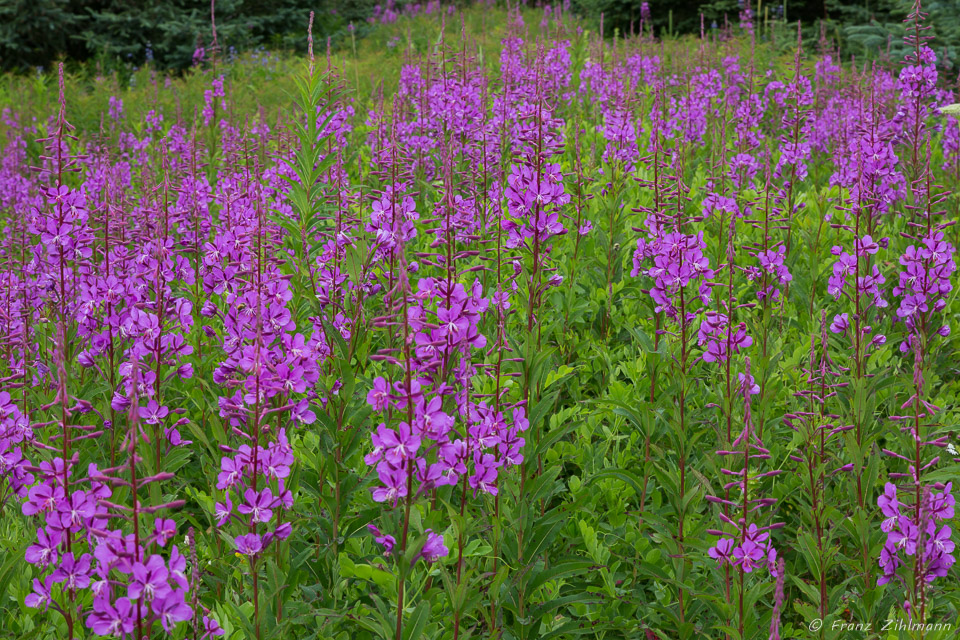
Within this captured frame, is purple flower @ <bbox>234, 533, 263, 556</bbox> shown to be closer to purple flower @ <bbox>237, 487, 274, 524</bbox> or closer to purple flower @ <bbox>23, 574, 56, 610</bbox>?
purple flower @ <bbox>237, 487, 274, 524</bbox>

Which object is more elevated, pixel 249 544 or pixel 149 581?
pixel 149 581

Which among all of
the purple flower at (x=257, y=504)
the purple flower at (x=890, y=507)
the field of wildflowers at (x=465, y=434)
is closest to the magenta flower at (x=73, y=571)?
the field of wildflowers at (x=465, y=434)

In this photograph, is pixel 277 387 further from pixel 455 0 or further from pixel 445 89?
pixel 455 0

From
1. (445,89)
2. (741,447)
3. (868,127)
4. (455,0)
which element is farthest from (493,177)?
(455,0)

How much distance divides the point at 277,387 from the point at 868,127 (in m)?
3.78

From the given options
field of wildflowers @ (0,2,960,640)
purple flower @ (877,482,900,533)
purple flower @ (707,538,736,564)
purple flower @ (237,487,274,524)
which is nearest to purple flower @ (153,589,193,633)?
field of wildflowers @ (0,2,960,640)

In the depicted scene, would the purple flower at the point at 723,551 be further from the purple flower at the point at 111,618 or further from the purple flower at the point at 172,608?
the purple flower at the point at 111,618

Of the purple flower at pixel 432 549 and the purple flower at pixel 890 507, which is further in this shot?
the purple flower at pixel 890 507

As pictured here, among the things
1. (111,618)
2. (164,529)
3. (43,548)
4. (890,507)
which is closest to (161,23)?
(43,548)

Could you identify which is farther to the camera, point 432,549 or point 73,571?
point 432,549

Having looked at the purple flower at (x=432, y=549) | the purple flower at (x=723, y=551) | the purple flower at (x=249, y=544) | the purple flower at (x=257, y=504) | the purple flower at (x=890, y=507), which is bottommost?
the purple flower at (x=723, y=551)

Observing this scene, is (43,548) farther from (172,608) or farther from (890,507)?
(890,507)

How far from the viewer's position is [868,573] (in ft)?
8.75

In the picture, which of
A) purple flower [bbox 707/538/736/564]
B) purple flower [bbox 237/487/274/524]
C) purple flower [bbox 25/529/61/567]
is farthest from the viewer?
purple flower [bbox 707/538/736/564]
